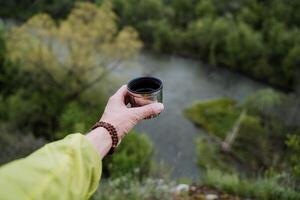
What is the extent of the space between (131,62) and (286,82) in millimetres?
5985

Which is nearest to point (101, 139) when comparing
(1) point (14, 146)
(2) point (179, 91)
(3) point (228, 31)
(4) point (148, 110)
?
(4) point (148, 110)

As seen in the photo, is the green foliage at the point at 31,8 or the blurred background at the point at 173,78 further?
the green foliage at the point at 31,8

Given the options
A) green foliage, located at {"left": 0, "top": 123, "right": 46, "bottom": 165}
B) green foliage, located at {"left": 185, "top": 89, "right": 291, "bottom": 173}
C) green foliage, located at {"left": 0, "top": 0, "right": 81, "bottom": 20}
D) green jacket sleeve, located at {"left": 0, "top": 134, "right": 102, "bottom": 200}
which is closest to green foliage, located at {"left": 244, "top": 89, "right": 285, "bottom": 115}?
green foliage, located at {"left": 185, "top": 89, "right": 291, "bottom": 173}

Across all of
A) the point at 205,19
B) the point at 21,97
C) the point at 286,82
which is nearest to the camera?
the point at 21,97

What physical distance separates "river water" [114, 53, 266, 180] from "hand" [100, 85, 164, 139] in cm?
1046

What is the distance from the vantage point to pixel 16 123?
561 inches

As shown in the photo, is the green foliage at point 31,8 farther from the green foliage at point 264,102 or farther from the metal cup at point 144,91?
the metal cup at point 144,91

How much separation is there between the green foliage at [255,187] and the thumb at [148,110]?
125 inches

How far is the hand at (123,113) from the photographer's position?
5.16 feet

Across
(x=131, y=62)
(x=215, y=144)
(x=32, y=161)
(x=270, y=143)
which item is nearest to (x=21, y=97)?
(x=131, y=62)

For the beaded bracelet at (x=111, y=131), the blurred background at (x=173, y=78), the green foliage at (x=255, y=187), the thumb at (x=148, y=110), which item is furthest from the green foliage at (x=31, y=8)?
the beaded bracelet at (x=111, y=131)

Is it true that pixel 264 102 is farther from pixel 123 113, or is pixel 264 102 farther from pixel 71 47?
pixel 123 113

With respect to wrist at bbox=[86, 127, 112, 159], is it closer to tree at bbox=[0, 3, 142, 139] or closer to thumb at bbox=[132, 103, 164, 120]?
thumb at bbox=[132, 103, 164, 120]

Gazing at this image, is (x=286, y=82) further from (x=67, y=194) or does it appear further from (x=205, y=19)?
(x=67, y=194)
